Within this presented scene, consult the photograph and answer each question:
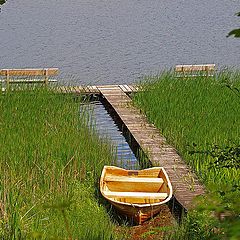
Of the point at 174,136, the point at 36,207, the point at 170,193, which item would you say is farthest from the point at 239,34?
the point at 174,136

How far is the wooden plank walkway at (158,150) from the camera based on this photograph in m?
6.38

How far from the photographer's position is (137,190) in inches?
257

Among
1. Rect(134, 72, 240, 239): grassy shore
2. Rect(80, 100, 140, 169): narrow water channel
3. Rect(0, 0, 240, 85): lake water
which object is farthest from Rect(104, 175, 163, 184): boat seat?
Rect(0, 0, 240, 85): lake water

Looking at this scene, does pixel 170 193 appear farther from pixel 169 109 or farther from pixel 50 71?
pixel 50 71

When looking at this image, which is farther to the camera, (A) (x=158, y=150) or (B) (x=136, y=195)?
(A) (x=158, y=150)

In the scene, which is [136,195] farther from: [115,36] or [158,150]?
[115,36]

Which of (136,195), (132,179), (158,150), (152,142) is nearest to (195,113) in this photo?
(152,142)

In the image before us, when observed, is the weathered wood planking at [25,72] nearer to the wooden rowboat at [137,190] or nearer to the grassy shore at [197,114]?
the grassy shore at [197,114]

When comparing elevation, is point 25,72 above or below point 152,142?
below

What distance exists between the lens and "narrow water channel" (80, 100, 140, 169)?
8.06 m

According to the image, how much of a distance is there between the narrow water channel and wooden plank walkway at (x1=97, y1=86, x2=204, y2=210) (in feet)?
0.61

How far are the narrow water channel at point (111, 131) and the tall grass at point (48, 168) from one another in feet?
0.85

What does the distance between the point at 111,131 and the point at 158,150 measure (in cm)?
196

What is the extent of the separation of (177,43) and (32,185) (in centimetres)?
1353
